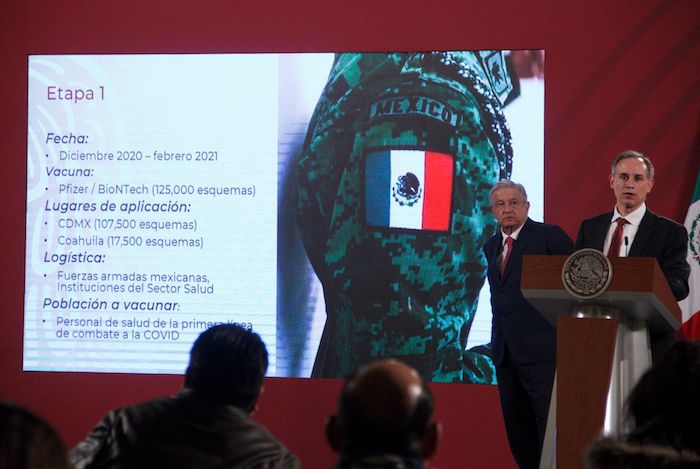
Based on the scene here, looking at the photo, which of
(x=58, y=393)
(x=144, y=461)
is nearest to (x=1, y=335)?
(x=58, y=393)

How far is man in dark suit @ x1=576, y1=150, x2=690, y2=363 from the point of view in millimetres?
3746

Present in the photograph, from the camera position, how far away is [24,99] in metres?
6.12

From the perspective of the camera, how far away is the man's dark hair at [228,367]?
208 centimetres

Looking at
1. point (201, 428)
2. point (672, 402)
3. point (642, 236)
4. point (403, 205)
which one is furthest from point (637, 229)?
point (672, 402)

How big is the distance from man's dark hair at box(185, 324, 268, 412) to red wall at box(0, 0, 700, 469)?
3674mm

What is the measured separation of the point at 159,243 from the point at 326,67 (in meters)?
1.48

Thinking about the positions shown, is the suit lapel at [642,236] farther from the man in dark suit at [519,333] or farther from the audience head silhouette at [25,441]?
the audience head silhouette at [25,441]

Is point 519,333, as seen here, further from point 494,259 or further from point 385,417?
point 385,417

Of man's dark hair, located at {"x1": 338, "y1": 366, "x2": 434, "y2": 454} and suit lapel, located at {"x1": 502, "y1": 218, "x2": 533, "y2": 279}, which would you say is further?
suit lapel, located at {"x1": 502, "y1": 218, "x2": 533, "y2": 279}

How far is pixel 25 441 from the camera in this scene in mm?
995

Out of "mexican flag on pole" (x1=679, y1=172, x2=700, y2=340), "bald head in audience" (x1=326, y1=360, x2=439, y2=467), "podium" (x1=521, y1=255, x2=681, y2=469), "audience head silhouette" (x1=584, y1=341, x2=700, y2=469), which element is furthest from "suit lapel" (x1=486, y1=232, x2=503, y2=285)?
"bald head in audience" (x1=326, y1=360, x2=439, y2=467)

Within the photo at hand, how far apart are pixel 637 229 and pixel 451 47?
2286 millimetres

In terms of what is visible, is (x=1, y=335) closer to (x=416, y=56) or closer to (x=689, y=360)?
(x=416, y=56)

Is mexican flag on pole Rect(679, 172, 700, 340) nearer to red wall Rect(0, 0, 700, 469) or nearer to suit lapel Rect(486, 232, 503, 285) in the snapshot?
red wall Rect(0, 0, 700, 469)
